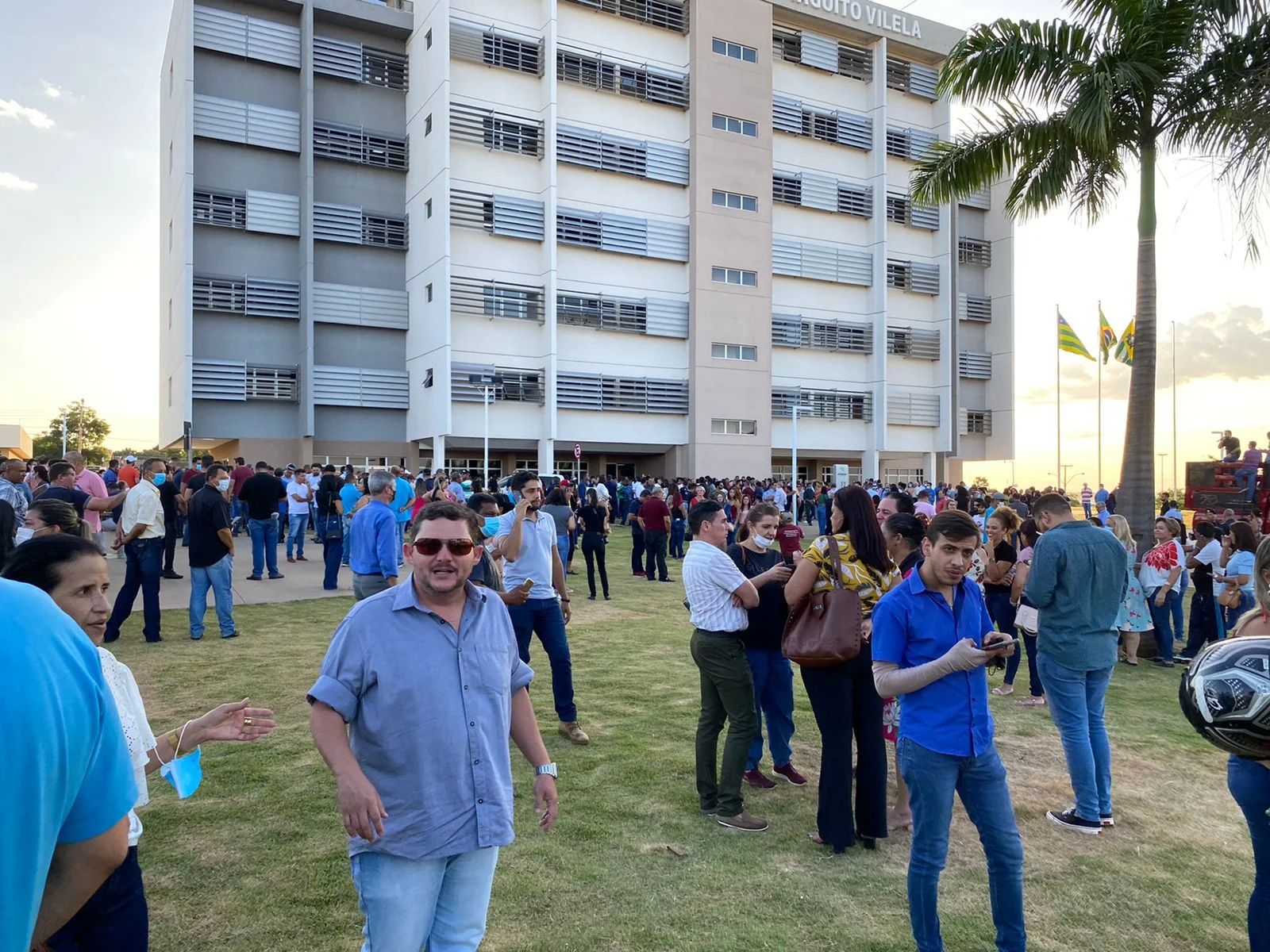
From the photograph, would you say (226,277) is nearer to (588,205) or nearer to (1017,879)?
(588,205)

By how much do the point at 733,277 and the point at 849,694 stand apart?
108ft

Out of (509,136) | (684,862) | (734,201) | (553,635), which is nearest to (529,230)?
(509,136)

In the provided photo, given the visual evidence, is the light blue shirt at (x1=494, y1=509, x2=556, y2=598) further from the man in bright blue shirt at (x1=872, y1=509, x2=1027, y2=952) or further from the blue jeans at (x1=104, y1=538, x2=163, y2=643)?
the blue jeans at (x1=104, y1=538, x2=163, y2=643)

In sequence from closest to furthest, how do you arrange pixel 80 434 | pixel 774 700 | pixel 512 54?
pixel 774 700, pixel 512 54, pixel 80 434

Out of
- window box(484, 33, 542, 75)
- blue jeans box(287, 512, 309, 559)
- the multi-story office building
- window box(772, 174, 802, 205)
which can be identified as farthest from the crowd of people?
window box(772, 174, 802, 205)

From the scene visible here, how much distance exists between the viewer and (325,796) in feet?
A: 18.1

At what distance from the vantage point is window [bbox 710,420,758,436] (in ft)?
117

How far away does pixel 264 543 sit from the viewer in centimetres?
1535

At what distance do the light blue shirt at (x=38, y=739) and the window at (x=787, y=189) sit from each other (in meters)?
39.4

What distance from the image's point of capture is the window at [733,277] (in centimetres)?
3562

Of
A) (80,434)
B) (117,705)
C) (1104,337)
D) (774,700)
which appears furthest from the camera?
(80,434)

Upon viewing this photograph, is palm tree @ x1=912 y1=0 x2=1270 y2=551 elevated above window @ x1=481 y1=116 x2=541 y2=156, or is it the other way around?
window @ x1=481 y1=116 x2=541 y2=156

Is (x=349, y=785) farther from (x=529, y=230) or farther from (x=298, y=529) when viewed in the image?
(x=529, y=230)

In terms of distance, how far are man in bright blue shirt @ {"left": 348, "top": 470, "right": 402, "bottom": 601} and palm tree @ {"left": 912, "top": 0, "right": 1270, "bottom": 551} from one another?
981 cm
